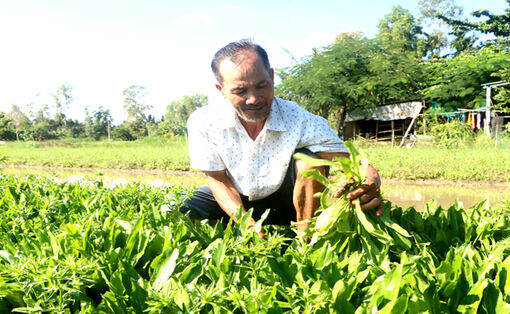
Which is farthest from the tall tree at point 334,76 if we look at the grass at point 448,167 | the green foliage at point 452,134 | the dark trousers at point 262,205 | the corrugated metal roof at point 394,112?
the dark trousers at point 262,205

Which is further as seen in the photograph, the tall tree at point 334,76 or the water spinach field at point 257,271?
the tall tree at point 334,76

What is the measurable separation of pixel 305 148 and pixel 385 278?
4.64 feet

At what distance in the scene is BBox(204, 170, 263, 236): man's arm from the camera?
7.57ft

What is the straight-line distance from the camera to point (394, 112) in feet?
61.8

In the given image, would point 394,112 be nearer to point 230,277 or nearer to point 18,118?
point 230,277

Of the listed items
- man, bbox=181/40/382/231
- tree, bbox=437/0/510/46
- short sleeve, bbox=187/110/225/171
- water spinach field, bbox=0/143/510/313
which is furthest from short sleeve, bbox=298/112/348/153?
tree, bbox=437/0/510/46

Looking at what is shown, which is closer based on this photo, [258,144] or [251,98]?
[251,98]

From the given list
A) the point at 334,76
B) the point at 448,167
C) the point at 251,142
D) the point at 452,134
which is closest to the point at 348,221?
the point at 251,142

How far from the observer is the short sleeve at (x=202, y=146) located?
95.5 inches

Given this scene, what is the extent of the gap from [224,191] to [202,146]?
31cm

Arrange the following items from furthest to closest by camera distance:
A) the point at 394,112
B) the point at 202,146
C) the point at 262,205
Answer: the point at 394,112, the point at 262,205, the point at 202,146

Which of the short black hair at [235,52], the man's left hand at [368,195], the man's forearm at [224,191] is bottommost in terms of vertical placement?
the man's forearm at [224,191]

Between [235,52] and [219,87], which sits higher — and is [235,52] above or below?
above

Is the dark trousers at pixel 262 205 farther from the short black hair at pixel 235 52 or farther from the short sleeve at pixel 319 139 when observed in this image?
the short black hair at pixel 235 52
